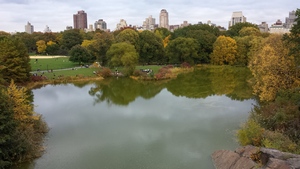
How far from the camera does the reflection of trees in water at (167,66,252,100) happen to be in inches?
1192

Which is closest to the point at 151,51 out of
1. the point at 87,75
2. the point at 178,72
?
the point at 178,72

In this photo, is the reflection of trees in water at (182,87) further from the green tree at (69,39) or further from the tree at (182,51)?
the green tree at (69,39)

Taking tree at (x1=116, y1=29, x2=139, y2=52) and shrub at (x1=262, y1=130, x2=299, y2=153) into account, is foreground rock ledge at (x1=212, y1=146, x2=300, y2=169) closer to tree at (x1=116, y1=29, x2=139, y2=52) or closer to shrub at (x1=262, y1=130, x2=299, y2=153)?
shrub at (x1=262, y1=130, x2=299, y2=153)

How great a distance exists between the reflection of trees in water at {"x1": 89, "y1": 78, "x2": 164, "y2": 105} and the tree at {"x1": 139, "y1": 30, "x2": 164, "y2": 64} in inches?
570

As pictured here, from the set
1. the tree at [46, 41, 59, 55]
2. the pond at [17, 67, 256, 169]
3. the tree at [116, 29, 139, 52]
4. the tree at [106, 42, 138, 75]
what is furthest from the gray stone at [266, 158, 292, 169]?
the tree at [46, 41, 59, 55]

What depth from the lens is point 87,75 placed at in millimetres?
40750

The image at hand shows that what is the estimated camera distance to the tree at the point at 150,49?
52750 mm

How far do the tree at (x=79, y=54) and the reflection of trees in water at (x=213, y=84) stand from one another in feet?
59.6

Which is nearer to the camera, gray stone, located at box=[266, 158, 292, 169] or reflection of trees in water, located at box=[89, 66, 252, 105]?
gray stone, located at box=[266, 158, 292, 169]

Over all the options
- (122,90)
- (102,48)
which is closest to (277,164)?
(122,90)

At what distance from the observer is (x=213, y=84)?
1391 inches

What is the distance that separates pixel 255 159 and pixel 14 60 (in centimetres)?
2900

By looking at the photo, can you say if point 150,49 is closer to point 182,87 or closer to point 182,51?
point 182,51

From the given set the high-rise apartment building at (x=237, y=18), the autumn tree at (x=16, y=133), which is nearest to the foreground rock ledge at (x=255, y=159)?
the autumn tree at (x=16, y=133)
